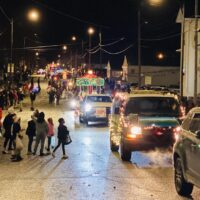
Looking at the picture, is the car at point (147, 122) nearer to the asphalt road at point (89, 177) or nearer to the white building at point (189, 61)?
the asphalt road at point (89, 177)

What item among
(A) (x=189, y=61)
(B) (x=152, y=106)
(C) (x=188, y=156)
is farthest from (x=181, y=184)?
(A) (x=189, y=61)

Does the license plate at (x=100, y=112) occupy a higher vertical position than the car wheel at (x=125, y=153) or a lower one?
higher

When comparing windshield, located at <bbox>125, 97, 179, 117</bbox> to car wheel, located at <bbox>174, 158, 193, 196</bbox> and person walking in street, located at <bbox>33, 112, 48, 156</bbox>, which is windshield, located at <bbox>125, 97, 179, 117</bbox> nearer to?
person walking in street, located at <bbox>33, 112, 48, 156</bbox>

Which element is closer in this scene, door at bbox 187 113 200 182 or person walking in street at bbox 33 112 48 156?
door at bbox 187 113 200 182

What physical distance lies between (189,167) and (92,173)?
379cm

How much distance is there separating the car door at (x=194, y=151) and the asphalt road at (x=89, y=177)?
3.06 ft

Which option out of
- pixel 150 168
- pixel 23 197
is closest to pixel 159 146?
pixel 150 168

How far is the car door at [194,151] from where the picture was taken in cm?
871

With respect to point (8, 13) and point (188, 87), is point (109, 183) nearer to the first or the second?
point (188, 87)

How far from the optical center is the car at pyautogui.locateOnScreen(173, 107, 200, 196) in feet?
29.0

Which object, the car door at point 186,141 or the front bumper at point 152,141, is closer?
the car door at point 186,141

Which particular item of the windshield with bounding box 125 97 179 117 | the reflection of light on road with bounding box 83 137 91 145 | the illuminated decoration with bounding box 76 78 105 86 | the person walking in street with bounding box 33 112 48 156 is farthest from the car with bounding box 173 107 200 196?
the illuminated decoration with bounding box 76 78 105 86

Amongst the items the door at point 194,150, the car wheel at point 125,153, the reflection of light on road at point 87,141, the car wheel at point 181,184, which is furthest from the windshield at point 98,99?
the door at point 194,150

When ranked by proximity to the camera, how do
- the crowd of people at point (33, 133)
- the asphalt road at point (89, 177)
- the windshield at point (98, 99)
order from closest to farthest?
the asphalt road at point (89, 177) → the crowd of people at point (33, 133) → the windshield at point (98, 99)
